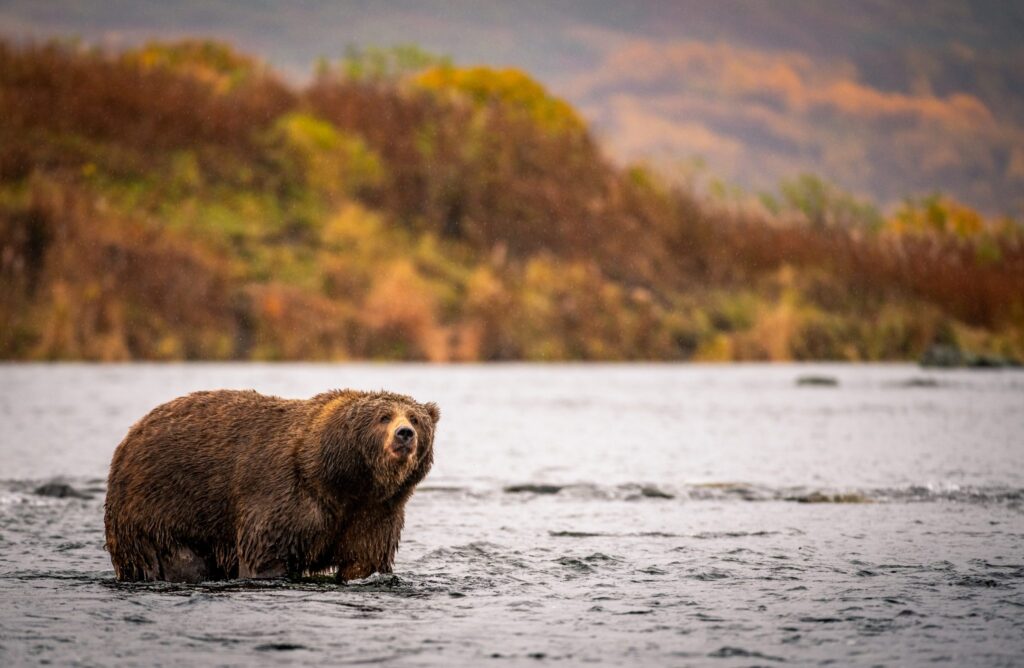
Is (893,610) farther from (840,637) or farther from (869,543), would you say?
(869,543)

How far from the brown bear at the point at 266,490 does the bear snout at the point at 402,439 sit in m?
0.07

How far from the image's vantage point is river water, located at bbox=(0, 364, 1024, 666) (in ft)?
24.3

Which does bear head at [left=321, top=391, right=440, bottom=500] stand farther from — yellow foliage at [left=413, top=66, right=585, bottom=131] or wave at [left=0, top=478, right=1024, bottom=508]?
yellow foliage at [left=413, top=66, right=585, bottom=131]

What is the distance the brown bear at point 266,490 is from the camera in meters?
8.77

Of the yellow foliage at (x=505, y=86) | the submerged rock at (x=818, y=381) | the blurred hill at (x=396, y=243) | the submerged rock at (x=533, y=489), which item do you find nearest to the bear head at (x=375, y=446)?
the submerged rock at (x=533, y=489)

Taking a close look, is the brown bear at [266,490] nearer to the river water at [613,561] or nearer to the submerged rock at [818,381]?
the river water at [613,561]

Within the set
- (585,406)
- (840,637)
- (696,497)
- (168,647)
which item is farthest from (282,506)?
(585,406)

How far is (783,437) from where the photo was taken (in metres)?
21.1

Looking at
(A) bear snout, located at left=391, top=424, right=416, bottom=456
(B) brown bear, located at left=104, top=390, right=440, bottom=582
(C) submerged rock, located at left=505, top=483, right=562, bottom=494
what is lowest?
(C) submerged rock, located at left=505, top=483, right=562, bottom=494

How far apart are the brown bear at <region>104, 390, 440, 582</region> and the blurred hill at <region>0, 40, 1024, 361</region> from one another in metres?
31.7

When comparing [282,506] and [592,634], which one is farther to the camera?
[282,506]

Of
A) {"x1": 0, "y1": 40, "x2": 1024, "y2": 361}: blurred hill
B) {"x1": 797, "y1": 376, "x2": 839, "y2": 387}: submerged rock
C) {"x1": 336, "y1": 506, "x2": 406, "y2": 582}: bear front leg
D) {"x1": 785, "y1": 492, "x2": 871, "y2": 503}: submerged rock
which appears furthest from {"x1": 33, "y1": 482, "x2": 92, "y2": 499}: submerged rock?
{"x1": 0, "y1": 40, "x2": 1024, "y2": 361}: blurred hill

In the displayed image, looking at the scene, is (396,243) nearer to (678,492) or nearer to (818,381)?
(818,381)

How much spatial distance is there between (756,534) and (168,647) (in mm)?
5672
